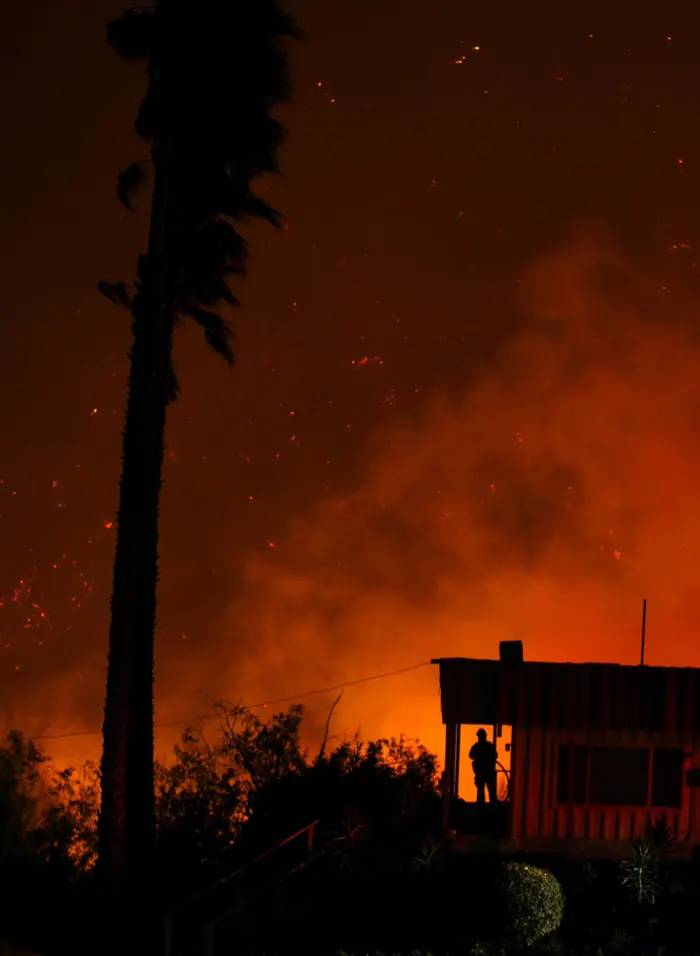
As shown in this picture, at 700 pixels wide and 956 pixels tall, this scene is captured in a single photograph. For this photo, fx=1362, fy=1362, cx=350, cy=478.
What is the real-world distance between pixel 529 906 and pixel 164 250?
12.2 m

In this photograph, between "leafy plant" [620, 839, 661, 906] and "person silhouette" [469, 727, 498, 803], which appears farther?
"person silhouette" [469, 727, 498, 803]

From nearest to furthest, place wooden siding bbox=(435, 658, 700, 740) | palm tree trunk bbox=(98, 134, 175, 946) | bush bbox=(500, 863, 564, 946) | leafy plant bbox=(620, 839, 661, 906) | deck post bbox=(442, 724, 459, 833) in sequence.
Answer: bush bbox=(500, 863, 564, 946) < leafy plant bbox=(620, 839, 661, 906) < palm tree trunk bbox=(98, 134, 175, 946) < wooden siding bbox=(435, 658, 700, 740) < deck post bbox=(442, 724, 459, 833)

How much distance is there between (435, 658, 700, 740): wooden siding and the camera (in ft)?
74.1

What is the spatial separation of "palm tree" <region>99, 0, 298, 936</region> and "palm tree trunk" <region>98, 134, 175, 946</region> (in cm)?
2

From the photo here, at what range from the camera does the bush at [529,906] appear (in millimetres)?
18516

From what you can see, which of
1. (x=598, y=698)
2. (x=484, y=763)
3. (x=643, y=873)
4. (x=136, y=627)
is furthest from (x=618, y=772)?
(x=136, y=627)

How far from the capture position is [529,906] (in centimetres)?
1862

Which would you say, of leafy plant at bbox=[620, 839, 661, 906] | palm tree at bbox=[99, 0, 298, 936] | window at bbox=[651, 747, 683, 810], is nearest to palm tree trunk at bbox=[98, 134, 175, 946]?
palm tree at bbox=[99, 0, 298, 936]

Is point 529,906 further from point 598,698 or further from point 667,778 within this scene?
point 667,778

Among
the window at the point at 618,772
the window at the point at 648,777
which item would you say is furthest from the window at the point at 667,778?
the window at the point at 618,772

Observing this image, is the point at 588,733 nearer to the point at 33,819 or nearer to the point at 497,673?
the point at 497,673

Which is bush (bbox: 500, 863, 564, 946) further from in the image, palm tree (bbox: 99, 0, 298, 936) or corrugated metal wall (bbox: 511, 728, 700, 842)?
palm tree (bbox: 99, 0, 298, 936)

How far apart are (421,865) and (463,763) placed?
12.0 metres

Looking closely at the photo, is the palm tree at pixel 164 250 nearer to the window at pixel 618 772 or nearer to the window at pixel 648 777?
the window at pixel 648 777
